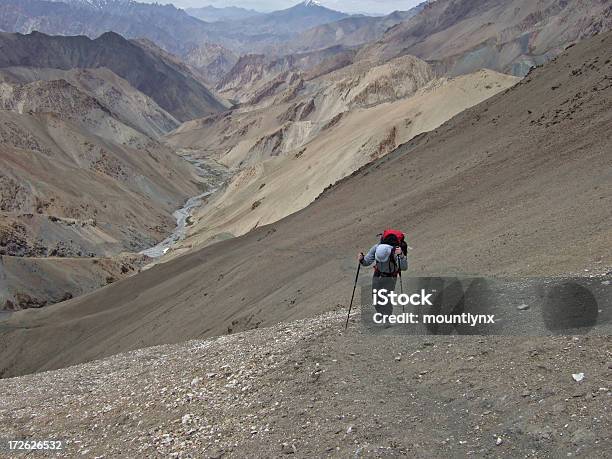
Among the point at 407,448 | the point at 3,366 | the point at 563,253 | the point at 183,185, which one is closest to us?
the point at 407,448

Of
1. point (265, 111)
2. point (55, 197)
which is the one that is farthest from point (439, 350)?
point (265, 111)

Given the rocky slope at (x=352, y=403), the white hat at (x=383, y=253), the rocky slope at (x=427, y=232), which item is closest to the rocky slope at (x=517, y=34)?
the rocky slope at (x=427, y=232)

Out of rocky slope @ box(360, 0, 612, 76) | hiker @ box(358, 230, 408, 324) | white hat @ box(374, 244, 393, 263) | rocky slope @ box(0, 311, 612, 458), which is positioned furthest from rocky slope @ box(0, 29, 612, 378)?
rocky slope @ box(360, 0, 612, 76)

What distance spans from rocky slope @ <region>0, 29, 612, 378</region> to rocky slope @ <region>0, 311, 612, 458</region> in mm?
537

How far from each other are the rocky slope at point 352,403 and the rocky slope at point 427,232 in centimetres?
54

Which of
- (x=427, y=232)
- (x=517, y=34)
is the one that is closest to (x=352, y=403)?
(x=427, y=232)

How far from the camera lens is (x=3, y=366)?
28938 millimetres

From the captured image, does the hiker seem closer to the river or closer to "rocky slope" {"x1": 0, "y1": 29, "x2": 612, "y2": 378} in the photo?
"rocky slope" {"x1": 0, "y1": 29, "x2": 612, "y2": 378}

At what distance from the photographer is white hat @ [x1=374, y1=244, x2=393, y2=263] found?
8.52 metres

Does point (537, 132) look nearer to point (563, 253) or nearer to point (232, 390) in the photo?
point (563, 253)

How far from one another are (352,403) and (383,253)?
7.38 ft

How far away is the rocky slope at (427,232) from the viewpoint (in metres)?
13.2

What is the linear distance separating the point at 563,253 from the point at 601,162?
774 centimetres

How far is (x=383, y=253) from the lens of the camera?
28.0ft
